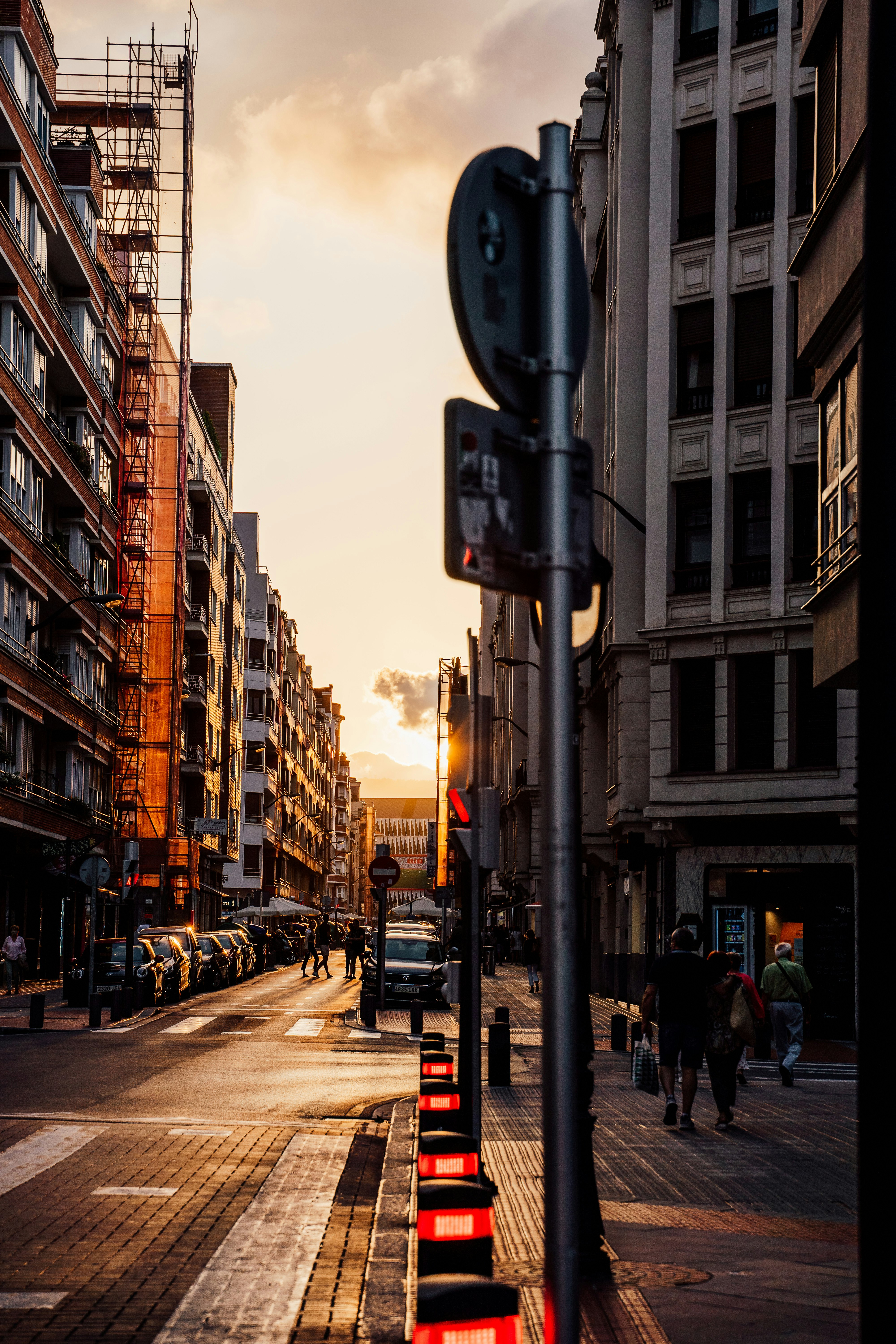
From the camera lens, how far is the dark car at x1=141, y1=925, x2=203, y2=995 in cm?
3628

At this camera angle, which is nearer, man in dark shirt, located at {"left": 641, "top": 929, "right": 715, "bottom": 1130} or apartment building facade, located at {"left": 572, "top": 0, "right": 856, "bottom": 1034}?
man in dark shirt, located at {"left": 641, "top": 929, "right": 715, "bottom": 1130}

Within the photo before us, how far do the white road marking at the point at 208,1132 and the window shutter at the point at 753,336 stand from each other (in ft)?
70.6

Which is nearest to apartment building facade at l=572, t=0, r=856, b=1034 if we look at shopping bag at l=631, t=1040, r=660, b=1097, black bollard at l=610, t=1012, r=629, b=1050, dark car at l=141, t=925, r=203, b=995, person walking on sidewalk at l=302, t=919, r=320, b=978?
black bollard at l=610, t=1012, r=629, b=1050

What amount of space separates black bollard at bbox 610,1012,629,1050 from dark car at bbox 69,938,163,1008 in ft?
34.0

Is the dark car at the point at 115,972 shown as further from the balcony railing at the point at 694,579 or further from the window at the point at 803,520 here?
the window at the point at 803,520

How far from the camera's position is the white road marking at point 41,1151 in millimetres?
10859

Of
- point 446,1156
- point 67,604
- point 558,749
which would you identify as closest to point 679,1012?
point 446,1156

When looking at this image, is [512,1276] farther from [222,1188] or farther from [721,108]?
[721,108]

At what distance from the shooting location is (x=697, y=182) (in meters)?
32.6

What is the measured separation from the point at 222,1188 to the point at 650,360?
2456cm

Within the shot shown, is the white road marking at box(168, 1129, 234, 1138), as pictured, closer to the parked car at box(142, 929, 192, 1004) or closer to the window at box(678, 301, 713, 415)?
the parked car at box(142, 929, 192, 1004)

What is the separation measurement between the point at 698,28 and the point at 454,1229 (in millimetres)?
31620

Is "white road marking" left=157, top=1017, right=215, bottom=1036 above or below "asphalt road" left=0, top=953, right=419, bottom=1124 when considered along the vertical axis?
below

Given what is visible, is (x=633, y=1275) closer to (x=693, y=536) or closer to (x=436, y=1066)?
(x=436, y=1066)
